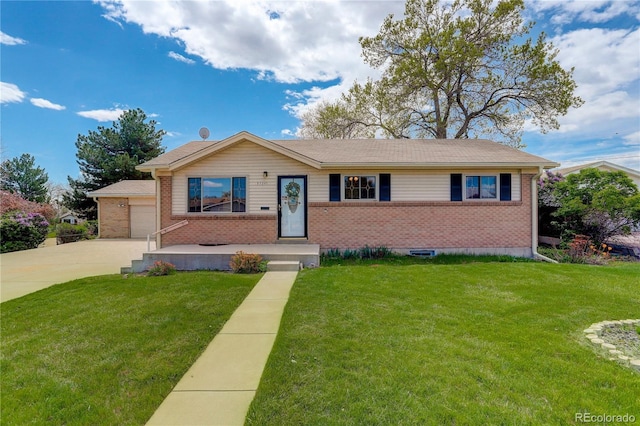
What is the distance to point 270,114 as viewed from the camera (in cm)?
2134

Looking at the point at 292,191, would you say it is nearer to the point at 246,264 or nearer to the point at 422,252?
the point at 246,264

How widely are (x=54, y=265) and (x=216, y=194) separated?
5200 millimetres

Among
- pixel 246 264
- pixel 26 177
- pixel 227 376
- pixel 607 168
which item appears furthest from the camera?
pixel 26 177

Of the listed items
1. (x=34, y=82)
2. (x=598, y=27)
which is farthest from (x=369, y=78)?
(x=34, y=82)

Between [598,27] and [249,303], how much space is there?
17514 mm

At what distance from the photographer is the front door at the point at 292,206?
999 cm

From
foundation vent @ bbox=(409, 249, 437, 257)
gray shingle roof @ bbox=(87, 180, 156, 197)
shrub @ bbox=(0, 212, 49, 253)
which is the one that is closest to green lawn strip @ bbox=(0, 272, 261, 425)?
foundation vent @ bbox=(409, 249, 437, 257)

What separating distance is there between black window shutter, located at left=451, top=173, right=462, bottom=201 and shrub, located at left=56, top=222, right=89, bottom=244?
19.1 meters

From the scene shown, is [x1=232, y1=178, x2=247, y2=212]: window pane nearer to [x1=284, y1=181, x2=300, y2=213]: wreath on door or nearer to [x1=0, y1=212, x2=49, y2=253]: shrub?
[x1=284, y1=181, x2=300, y2=213]: wreath on door

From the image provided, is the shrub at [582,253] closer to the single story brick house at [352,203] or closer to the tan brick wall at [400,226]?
the single story brick house at [352,203]

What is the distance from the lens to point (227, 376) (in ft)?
9.90

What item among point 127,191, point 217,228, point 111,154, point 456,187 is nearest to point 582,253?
point 456,187

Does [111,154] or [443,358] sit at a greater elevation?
[111,154]

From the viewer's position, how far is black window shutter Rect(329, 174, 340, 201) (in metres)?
9.95
